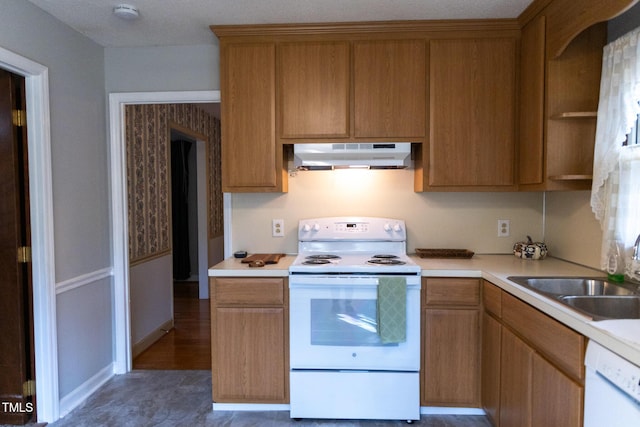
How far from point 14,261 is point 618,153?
3233mm

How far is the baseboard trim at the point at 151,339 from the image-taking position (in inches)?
123

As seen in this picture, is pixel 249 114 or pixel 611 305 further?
pixel 249 114

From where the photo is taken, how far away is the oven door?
2.11m

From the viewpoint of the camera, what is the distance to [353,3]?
211cm

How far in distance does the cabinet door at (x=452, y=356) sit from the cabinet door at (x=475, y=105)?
3.01ft

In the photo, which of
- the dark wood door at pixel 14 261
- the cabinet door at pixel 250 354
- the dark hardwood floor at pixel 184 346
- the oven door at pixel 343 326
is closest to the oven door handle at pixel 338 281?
the oven door at pixel 343 326

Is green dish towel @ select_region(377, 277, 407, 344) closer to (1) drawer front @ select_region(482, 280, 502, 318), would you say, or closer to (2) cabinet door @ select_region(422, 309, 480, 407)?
(2) cabinet door @ select_region(422, 309, 480, 407)

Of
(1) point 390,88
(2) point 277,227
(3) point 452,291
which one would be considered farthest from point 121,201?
(3) point 452,291

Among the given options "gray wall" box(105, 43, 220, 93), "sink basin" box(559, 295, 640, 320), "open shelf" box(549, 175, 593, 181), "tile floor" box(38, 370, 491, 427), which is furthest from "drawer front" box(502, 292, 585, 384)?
"gray wall" box(105, 43, 220, 93)

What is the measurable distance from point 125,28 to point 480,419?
333 centimetres

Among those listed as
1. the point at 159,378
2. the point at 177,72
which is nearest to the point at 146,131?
the point at 177,72

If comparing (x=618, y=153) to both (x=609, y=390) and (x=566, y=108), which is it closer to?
(x=566, y=108)

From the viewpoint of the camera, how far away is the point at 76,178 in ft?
7.92

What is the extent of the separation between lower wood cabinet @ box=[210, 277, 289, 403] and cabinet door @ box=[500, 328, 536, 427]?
118cm
